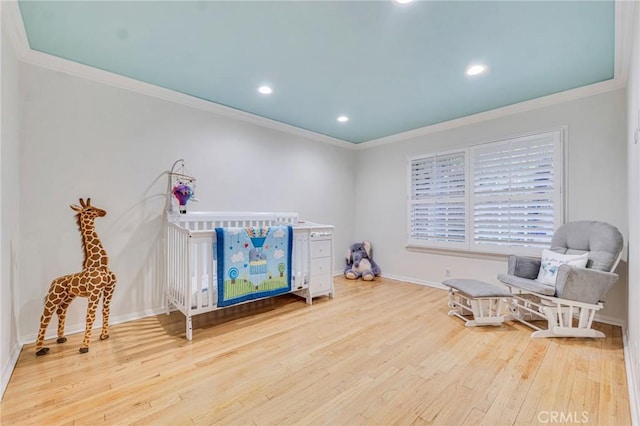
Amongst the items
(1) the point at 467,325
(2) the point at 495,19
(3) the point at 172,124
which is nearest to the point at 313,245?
(1) the point at 467,325

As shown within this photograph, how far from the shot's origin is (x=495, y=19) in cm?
192

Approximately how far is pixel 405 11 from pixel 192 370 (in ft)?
9.27

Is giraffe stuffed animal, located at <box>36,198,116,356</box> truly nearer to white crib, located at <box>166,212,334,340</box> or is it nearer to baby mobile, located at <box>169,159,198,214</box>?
white crib, located at <box>166,212,334,340</box>

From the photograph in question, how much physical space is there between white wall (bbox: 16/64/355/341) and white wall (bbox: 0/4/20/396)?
18 cm

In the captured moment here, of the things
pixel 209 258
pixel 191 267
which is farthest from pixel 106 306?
pixel 209 258

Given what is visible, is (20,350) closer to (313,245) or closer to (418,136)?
(313,245)

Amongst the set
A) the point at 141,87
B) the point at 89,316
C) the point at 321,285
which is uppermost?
the point at 141,87

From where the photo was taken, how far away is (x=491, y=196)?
3648 millimetres

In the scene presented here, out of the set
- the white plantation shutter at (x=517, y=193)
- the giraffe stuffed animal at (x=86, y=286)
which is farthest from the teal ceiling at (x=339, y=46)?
the giraffe stuffed animal at (x=86, y=286)

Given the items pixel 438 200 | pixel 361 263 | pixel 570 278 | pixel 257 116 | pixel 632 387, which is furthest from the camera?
pixel 361 263

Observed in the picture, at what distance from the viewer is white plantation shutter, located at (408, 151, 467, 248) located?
3.98 metres

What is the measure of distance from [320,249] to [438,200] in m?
1.97

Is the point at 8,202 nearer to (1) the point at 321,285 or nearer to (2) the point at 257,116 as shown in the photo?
(2) the point at 257,116

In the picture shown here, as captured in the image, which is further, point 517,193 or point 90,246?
point 517,193
